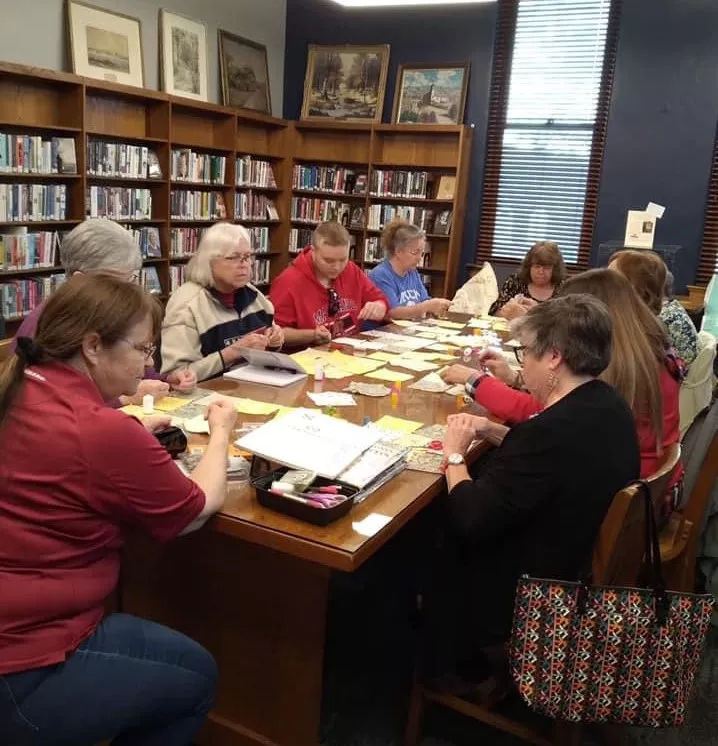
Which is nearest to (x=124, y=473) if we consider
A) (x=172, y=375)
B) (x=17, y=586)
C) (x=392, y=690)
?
(x=17, y=586)

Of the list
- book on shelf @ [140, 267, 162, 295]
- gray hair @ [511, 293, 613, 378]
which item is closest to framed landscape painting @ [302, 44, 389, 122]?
book on shelf @ [140, 267, 162, 295]

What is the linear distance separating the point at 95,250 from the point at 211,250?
61 cm

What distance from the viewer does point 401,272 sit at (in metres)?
4.41

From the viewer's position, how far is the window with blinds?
19.3ft

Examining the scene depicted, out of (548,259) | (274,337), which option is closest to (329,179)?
(548,259)

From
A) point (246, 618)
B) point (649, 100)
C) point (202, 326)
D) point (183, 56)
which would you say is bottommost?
point (246, 618)

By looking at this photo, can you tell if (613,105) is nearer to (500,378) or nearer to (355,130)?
(355,130)

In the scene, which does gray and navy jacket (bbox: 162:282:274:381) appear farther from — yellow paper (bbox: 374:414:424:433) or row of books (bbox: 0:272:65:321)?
row of books (bbox: 0:272:65:321)

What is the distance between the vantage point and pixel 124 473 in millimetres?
1250

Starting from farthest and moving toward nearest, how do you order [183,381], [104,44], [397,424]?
[104,44] < [183,381] < [397,424]

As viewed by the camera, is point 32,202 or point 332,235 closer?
point 332,235

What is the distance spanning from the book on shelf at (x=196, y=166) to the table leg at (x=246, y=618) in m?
4.25

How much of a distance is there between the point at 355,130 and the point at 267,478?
558cm

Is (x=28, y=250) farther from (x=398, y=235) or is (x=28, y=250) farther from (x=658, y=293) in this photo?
(x=658, y=293)
